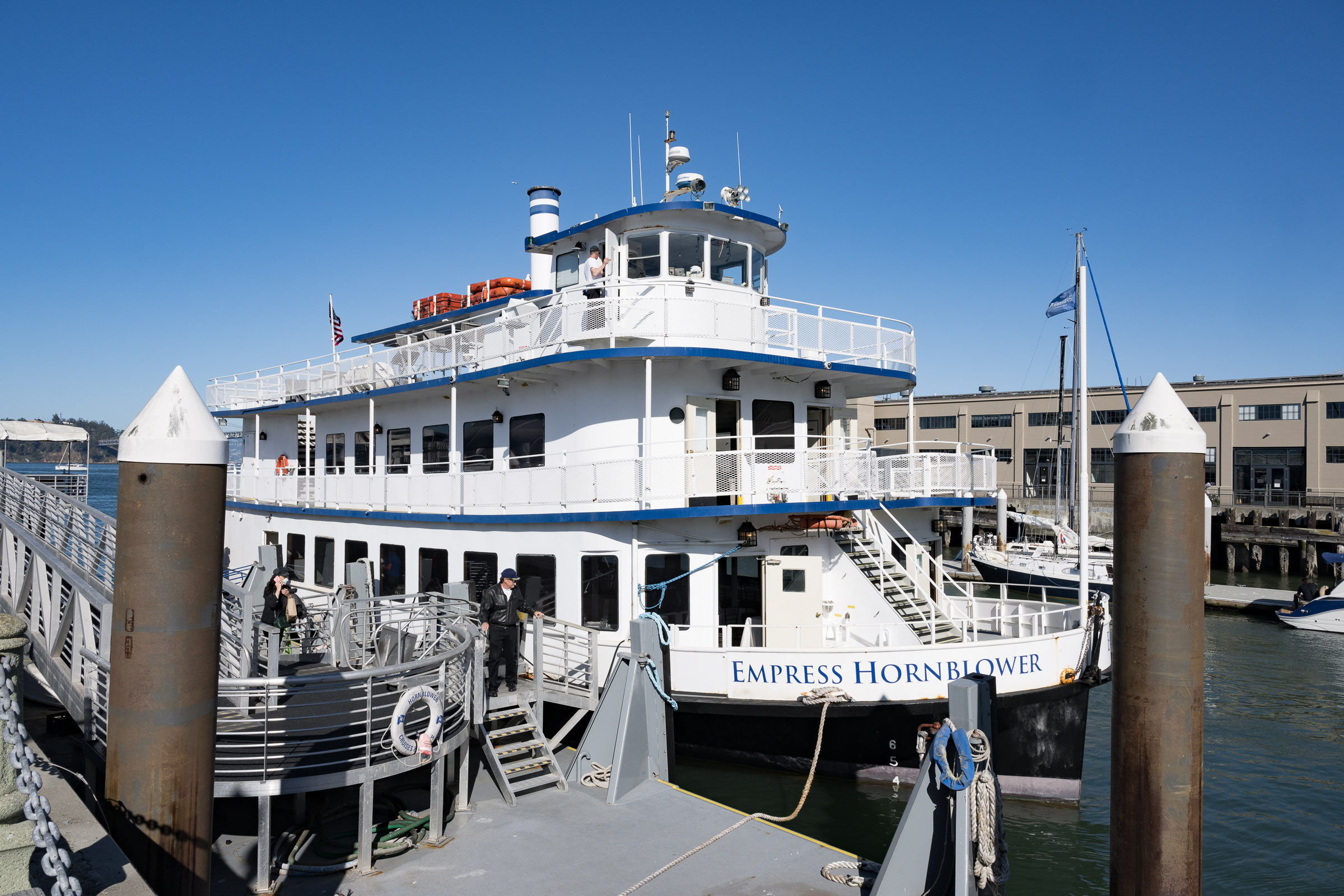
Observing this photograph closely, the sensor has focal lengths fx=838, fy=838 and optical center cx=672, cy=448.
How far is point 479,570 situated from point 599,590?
282cm

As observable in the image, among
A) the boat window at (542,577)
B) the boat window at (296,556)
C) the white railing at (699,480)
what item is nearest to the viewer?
the white railing at (699,480)

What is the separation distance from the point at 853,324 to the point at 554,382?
511 centimetres

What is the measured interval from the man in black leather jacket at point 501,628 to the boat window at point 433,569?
4604mm

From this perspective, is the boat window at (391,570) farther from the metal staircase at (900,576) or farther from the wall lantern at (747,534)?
the metal staircase at (900,576)

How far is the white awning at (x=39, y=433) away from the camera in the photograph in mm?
23281

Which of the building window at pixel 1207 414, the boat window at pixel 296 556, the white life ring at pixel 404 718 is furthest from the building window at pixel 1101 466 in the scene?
the white life ring at pixel 404 718

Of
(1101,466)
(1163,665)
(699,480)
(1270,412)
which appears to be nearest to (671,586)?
(699,480)

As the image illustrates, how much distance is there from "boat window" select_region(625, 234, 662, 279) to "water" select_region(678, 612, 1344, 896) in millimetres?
8092

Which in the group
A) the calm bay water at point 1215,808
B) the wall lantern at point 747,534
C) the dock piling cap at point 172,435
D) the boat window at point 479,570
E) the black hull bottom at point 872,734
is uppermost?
the dock piling cap at point 172,435

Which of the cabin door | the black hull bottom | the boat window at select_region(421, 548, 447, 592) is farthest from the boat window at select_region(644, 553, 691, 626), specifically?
the boat window at select_region(421, 548, 447, 592)

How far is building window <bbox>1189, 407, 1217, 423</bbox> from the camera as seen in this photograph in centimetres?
5022

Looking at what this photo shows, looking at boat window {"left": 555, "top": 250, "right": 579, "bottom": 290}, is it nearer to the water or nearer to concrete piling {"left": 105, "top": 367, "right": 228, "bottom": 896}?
the water

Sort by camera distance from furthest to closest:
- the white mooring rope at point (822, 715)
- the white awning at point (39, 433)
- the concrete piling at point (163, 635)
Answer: the white awning at point (39, 433) < the white mooring rope at point (822, 715) < the concrete piling at point (163, 635)

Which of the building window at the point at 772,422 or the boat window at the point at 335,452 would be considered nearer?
the building window at the point at 772,422
